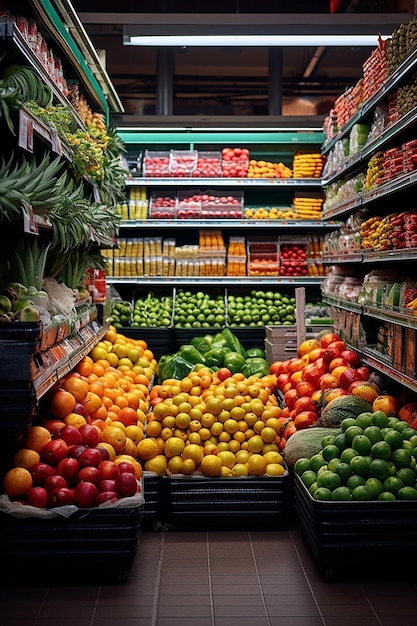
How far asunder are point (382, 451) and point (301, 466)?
23.0 inches

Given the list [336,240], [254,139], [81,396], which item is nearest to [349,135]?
[336,240]

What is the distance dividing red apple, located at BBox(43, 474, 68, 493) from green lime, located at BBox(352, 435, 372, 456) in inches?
57.9

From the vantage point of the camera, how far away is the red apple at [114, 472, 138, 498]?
3.54 meters

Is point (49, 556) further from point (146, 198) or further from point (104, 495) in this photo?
point (146, 198)

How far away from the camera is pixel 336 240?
23.9 ft

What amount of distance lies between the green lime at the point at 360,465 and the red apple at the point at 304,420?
3.44ft

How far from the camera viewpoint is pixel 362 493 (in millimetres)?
3578

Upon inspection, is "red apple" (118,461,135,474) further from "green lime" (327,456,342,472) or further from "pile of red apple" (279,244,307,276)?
"pile of red apple" (279,244,307,276)

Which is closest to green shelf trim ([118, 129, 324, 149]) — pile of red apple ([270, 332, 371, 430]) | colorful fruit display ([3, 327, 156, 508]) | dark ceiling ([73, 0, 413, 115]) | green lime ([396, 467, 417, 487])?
pile of red apple ([270, 332, 371, 430])

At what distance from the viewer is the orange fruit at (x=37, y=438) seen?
366 cm

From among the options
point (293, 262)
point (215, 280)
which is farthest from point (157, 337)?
point (293, 262)

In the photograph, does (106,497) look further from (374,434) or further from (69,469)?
(374,434)

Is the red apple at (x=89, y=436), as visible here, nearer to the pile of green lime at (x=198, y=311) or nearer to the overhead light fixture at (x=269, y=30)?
the overhead light fixture at (x=269, y=30)

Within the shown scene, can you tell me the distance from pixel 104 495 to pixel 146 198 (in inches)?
243
